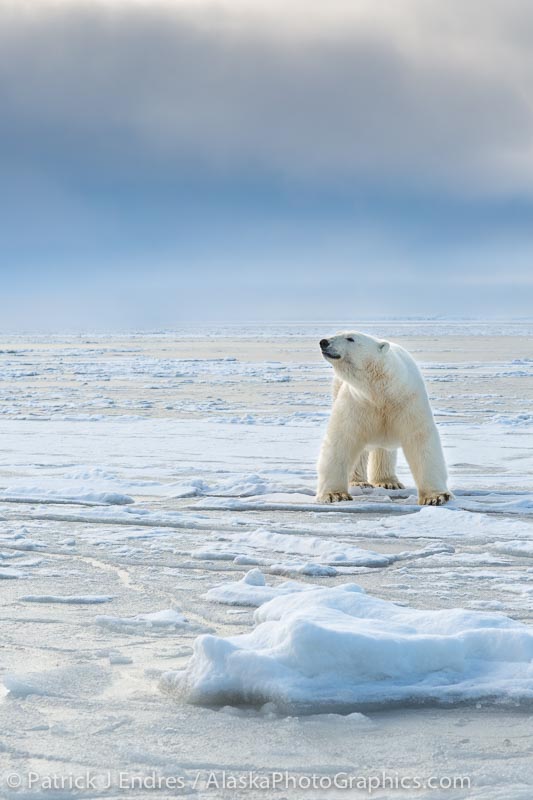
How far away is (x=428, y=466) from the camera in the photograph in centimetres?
694

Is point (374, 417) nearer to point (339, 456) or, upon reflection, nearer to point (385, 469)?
point (339, 456)

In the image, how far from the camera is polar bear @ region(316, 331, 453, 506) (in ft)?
23.1

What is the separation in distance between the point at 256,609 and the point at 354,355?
11.2ft

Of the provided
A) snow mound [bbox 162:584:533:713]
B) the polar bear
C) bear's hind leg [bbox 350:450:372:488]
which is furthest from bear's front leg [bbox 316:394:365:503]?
snow mound [bbox 162:584:533:713]

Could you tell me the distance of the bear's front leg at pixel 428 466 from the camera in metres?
6.92

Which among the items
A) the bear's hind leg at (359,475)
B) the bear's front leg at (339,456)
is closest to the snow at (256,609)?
the bear's front leg at (339,456)

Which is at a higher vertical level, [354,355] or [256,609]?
[354,355]

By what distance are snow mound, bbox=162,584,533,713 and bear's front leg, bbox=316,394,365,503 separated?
12.7 feet

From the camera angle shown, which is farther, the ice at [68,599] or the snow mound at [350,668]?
the ice at [68,599]

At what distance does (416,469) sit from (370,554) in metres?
1.97

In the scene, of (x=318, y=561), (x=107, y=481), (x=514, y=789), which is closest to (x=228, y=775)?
(x=514, y=789)

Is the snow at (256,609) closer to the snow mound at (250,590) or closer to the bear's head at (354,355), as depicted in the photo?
the snow mound at (250,590)

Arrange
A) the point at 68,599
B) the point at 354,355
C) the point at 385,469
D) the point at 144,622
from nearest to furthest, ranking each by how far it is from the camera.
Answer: the point at 144,622 < the point at 68,599 < the point at 354,355 < the point at 385,469

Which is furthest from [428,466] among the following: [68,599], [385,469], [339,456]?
[68,599]
